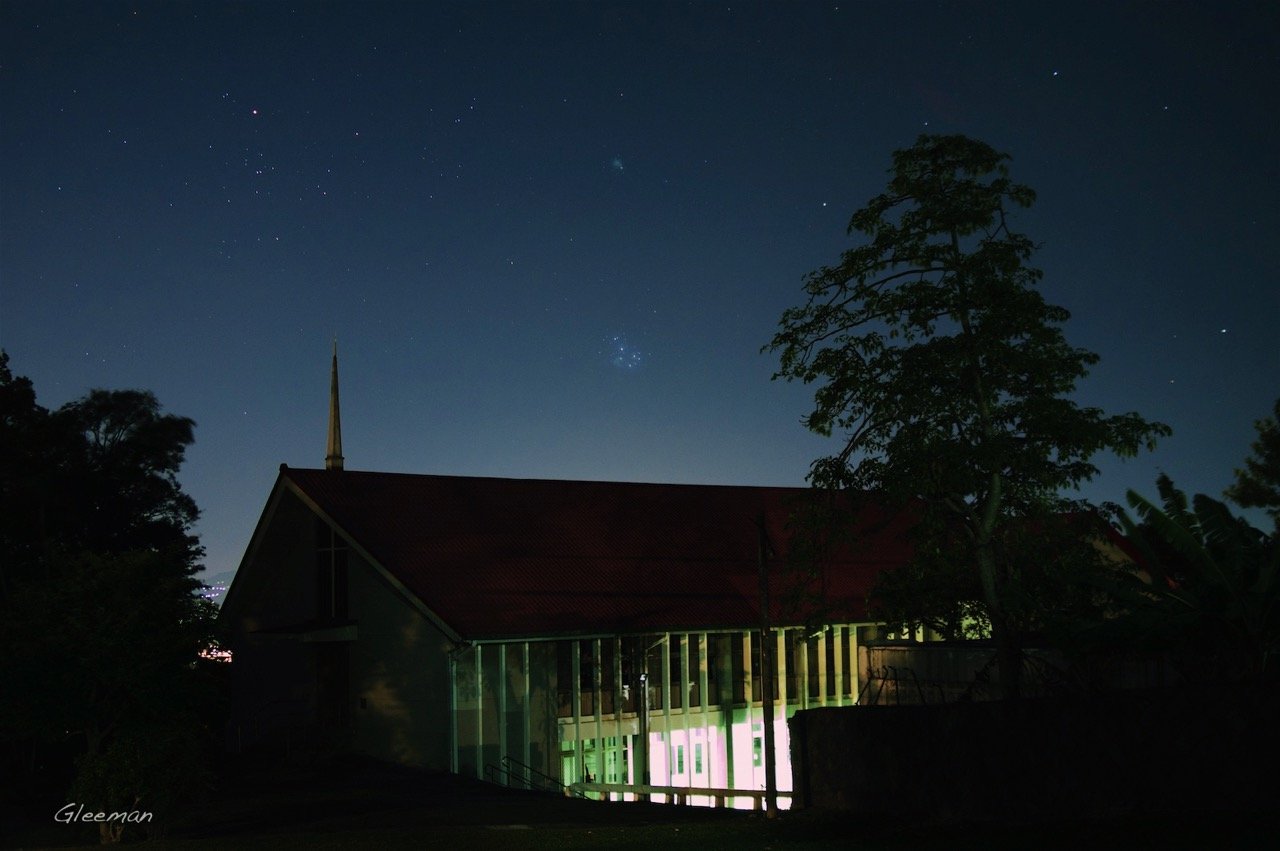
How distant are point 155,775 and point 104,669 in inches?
160

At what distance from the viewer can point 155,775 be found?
20484mm

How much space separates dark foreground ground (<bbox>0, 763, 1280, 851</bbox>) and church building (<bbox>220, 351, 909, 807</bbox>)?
2137 millimetres

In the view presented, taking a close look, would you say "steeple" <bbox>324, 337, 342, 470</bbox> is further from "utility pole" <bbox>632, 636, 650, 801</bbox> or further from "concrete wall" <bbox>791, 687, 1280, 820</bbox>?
"concrete wall" <bbox>791, 687, 1280, 820</bbox>

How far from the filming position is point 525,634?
98.3 feet

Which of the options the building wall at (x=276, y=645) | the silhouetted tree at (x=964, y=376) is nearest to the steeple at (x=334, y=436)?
the building wall at (x=276, y=645)

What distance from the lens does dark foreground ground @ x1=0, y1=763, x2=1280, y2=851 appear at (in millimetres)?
14211

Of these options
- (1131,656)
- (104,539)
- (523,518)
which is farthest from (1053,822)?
(104,539)

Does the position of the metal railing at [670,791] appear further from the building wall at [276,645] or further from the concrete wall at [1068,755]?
the building wall at [276,645]

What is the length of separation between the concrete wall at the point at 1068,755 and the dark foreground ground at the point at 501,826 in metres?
0.34

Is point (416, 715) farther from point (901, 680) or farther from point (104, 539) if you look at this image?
point (104, 539)

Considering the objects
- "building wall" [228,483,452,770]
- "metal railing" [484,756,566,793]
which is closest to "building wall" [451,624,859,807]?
"metal railing" [484,756,566,793]

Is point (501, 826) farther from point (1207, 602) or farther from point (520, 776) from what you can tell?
point (1207, 602)

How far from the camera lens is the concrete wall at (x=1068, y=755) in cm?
1459

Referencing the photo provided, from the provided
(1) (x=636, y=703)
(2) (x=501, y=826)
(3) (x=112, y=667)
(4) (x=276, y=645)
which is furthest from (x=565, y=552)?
(2) (x=501, y=826)
